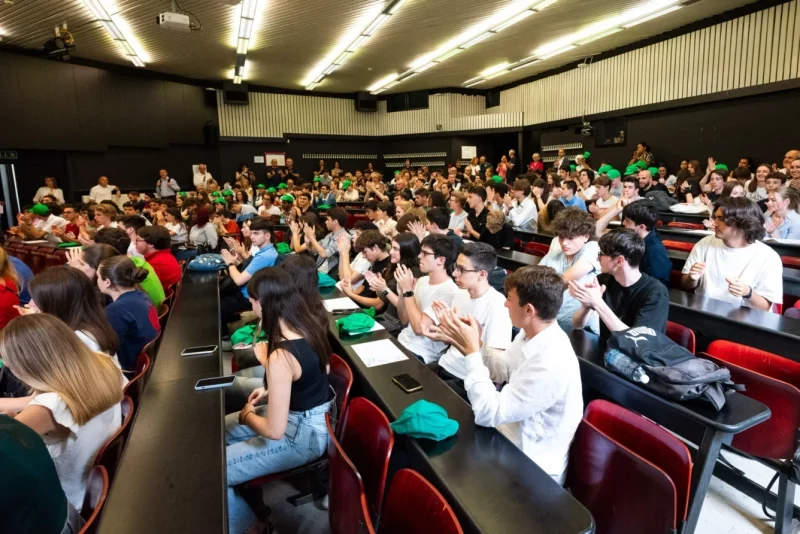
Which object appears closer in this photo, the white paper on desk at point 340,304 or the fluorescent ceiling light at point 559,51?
the white paper on desk at point 340,304

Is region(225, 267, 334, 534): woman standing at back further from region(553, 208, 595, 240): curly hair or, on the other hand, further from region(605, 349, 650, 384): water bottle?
region(553, 208, 595, 240): curly hair

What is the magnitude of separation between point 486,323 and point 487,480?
114 centimetres

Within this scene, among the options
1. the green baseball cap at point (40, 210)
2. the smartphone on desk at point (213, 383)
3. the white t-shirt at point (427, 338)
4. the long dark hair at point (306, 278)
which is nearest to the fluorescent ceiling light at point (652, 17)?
the white t-shirt at point (427, 338)

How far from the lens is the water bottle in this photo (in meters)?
2.05

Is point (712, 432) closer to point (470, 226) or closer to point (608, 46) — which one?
point (470, 226)

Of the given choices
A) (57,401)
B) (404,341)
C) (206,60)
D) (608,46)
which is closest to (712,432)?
(404,341)

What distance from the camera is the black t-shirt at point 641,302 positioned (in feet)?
8.28

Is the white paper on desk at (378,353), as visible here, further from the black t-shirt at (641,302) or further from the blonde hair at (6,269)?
the blonde hair at (6,269)

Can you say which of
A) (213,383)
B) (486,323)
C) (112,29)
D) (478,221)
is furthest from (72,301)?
(112,29)

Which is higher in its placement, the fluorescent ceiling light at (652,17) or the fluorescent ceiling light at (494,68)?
the fluorescent ceiling light at (494,68)

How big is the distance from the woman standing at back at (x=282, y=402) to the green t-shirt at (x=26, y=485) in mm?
799

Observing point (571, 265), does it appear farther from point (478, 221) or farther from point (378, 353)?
point (478, 221)

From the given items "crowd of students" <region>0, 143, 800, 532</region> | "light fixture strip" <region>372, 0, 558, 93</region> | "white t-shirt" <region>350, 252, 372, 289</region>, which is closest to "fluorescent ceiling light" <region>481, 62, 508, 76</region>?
"light fixture strip" <region>372, 0, 558, 93</region>

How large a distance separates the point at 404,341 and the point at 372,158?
1566cm
